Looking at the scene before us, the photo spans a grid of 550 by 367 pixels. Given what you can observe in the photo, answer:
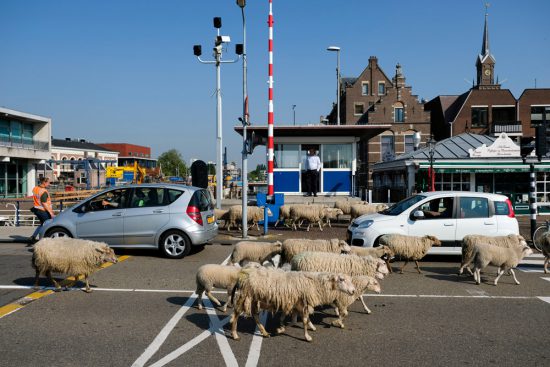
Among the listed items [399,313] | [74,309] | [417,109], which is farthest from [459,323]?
[417,109]

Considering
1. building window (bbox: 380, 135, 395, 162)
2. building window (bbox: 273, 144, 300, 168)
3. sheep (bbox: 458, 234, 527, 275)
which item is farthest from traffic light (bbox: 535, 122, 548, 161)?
building window (bbox: 380, 135, 395, 162)

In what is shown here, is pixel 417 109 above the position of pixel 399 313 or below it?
above

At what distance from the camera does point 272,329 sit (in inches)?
223

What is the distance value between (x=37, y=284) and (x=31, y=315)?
1.80 m

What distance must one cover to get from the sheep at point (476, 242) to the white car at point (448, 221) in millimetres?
1286

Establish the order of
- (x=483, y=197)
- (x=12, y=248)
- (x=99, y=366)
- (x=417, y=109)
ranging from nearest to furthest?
(x=99, y=366), (x=483, y=197), (x=12, y=248), (x=417, y=109)

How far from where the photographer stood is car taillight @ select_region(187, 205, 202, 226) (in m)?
10.5

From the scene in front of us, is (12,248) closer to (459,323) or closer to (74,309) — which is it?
(74,309)

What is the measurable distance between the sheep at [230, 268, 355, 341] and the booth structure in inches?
574

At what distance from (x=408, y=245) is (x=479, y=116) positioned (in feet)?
149

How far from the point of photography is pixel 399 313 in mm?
6242

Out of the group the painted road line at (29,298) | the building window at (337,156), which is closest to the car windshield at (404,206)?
the painted road line at (29,298)

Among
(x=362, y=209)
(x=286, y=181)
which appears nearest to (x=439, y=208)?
(x=362, y=209)

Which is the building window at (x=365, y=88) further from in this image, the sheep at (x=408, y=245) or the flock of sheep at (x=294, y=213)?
the sheep at (x=408, y=245)
